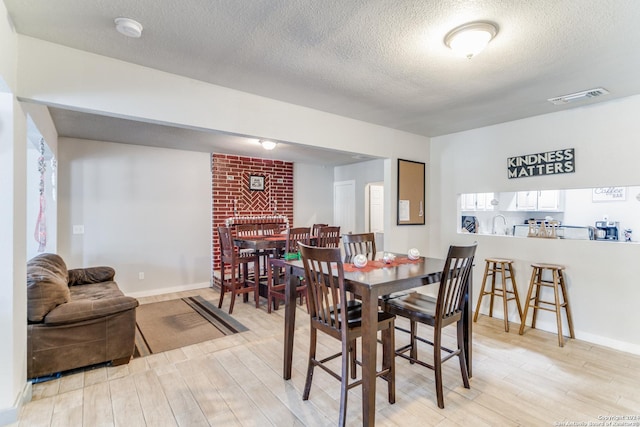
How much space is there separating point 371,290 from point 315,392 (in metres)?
1.00

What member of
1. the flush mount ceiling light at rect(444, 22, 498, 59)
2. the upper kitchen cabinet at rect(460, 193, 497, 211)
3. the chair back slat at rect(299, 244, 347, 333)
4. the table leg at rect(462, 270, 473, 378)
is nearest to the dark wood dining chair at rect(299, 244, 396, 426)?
the chair back slat at rect(299, 244, 347, 333)

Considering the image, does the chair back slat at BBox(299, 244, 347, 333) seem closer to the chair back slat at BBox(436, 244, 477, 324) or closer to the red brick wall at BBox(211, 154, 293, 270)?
the chair back slat at BBox(436, 244, 477, 324)

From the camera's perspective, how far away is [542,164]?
3.46m

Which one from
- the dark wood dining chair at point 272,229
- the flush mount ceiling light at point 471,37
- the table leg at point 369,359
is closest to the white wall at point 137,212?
the dark wood dining chair at point 272,229

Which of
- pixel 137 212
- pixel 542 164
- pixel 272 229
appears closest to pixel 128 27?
pixel 137 212

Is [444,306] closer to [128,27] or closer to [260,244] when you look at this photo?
[260,244]

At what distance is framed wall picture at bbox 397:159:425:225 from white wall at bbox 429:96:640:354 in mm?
649

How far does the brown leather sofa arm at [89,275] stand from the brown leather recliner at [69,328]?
3.34 feet

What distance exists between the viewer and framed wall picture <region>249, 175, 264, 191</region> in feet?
19.0

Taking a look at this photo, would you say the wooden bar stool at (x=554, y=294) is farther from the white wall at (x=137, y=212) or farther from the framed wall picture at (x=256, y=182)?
the white wall at (x=137, y=212)

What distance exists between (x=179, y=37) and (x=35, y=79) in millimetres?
962

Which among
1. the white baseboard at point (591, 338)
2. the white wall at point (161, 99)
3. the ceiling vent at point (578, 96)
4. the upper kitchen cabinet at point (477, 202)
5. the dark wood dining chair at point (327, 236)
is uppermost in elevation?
the ceiling vent at point (578, 96)

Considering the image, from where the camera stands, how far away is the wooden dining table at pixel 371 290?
5.99 ft

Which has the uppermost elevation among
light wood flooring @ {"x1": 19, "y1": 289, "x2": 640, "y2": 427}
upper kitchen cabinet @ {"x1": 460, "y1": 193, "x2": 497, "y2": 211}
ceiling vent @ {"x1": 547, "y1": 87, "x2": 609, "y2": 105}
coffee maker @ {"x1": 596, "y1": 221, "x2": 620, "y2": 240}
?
ceiling vent @ {"x1": 547, "y1": 87, "x2": 609, "y2": 105}
